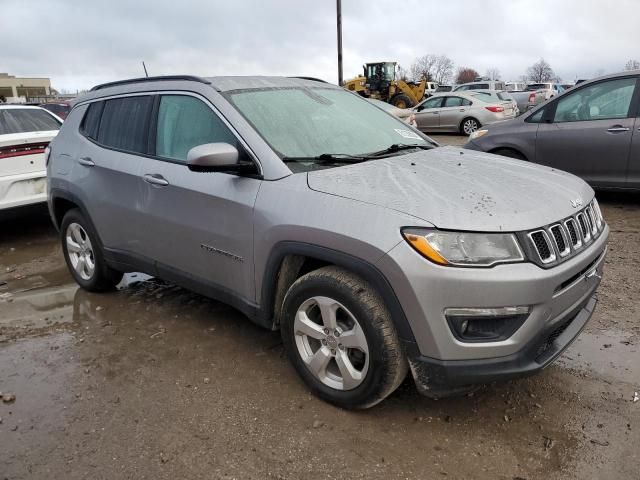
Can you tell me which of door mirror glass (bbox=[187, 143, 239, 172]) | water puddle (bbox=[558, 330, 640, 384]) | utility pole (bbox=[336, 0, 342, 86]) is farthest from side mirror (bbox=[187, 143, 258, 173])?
utility pole (bbox=[336, 0, 342, 86])

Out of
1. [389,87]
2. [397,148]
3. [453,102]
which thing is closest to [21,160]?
[397,148]

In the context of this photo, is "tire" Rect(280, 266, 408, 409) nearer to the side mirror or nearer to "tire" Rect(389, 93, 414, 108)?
the side mirror

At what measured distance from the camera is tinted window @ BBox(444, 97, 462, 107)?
17656mm

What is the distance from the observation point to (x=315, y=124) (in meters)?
3.40

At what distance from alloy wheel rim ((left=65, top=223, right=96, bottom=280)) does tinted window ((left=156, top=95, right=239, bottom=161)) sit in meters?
1.40

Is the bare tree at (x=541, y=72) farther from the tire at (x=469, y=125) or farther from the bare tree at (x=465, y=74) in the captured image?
the tire at (x=469, y=125)

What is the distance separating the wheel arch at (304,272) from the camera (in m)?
2.45

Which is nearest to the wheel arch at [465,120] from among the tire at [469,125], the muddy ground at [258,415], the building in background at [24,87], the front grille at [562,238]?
the tire at [469,125]

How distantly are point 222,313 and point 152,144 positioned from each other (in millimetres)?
1370

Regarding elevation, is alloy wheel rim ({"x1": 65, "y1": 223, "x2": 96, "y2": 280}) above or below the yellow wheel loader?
below

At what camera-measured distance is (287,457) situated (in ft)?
8.29

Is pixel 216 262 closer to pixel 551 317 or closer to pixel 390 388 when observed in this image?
pixel 390 388

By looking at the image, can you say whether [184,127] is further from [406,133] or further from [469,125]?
[469,125]

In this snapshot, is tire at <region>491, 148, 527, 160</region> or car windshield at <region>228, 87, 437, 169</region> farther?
tire at <region>491, 148, 527, 160</region>
